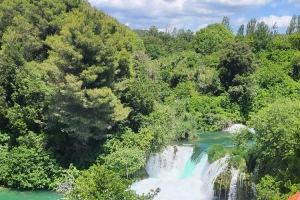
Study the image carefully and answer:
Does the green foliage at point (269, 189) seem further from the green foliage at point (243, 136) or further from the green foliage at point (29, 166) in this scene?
the green foliage at point (29, 166)

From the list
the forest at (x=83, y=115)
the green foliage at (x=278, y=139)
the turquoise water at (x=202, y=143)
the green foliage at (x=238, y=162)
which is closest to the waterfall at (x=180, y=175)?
the turquoise water at (x=202, y=143)

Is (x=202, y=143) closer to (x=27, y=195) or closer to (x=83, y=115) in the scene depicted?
(x=83, y=115)

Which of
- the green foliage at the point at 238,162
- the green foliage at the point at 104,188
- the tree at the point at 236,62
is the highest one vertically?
the tree at the point at 236,62

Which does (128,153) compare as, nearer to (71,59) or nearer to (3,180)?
(71,59)

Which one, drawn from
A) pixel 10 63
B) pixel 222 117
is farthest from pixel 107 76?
pixel 222 117

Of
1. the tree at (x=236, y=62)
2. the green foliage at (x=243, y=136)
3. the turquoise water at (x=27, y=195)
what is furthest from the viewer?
the tree at (x=236, y=62)

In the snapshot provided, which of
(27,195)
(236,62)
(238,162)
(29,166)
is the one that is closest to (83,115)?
(29,166)
